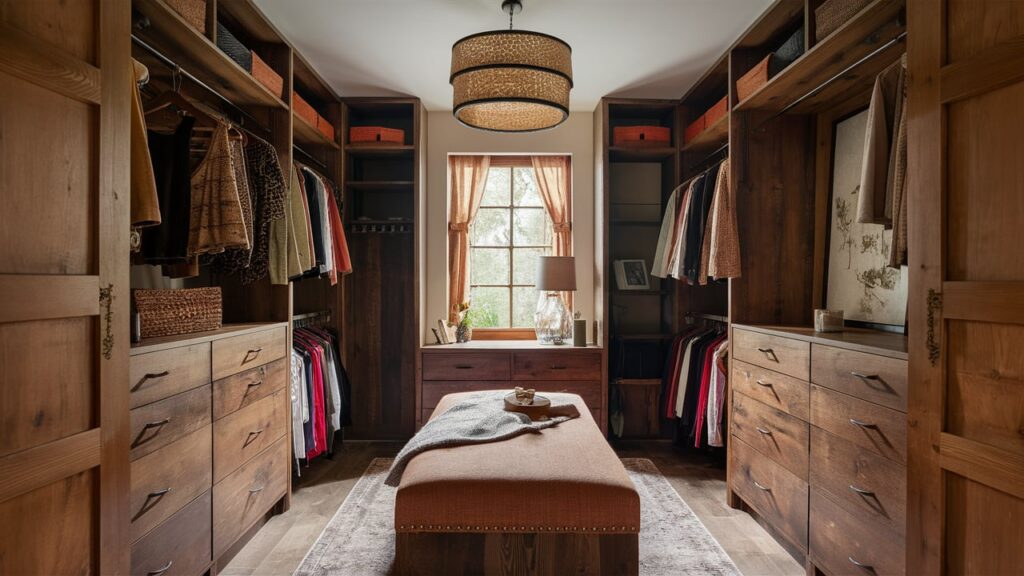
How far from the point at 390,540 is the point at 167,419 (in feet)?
3.68

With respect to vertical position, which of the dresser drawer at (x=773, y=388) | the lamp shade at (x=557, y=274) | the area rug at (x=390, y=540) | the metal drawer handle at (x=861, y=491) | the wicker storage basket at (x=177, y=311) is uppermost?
the lamp shade at (x=557, y=274)

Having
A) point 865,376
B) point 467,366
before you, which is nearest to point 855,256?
point 865,376

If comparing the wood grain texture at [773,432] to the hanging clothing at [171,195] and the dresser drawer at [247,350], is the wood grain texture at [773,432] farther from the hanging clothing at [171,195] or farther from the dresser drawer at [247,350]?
the hanging clothing at [171,195]

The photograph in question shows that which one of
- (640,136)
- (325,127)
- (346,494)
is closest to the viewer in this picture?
(346,494)

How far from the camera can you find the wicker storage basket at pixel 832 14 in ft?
6.41

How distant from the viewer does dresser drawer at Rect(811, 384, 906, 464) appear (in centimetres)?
165

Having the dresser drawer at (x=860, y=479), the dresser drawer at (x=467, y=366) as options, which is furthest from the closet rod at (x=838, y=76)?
the dresser drawer at (x=467, y=366)

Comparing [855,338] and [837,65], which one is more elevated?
[837,65]

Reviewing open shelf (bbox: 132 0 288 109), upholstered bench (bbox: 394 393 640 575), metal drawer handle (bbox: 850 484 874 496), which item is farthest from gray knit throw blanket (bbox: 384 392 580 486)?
open shelf (bbox: 132 0 288 109)

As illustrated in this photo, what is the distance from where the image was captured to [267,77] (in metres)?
2.61

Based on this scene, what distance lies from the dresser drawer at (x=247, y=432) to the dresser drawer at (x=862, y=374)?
92.3 inches

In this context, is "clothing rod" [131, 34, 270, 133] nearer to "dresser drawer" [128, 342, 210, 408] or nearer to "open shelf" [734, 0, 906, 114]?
"dresser drawer" [128, 342, 210, 408]

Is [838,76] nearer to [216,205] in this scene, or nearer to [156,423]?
[216,205]

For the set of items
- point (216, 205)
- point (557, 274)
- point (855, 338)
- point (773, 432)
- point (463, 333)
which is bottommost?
point (773, 432)
